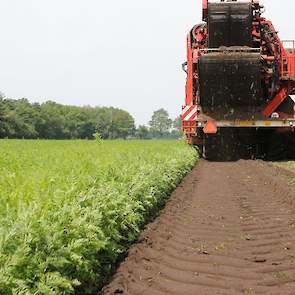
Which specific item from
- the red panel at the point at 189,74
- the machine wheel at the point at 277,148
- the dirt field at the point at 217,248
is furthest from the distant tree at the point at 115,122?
the dirt field at the point at 217,248

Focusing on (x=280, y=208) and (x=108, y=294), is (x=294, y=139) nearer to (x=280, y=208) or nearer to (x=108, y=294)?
(x=280, y=208)

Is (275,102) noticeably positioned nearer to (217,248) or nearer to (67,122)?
(217,248)

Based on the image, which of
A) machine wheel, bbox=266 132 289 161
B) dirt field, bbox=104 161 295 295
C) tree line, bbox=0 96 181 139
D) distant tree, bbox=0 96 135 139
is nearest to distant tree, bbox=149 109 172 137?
tree line, bbox=0 96 181 139

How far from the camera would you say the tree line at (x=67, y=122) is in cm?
8431

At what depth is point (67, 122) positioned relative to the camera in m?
121

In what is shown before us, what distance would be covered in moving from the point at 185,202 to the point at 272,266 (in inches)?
169

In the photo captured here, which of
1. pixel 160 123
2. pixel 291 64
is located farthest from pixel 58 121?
pixel 291 64

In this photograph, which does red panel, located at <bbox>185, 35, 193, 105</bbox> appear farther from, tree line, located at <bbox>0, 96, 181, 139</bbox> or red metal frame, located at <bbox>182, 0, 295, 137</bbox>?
tree line, located at <bbox>0, 96, 181, 139</bbox>

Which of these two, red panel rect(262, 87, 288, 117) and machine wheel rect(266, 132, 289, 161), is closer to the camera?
red panel rect(262, 87, 288, 117)

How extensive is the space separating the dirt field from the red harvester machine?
19.6 ft

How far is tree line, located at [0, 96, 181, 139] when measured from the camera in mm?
84312

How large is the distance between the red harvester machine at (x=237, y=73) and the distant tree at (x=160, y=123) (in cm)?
15117

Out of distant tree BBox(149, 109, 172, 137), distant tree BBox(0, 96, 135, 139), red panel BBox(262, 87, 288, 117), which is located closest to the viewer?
red panel BBox(262, 87, 288, 117)

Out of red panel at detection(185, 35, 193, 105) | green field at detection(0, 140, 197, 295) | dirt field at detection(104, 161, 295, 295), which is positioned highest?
red panel at detection(185, 35, 193, 105)
